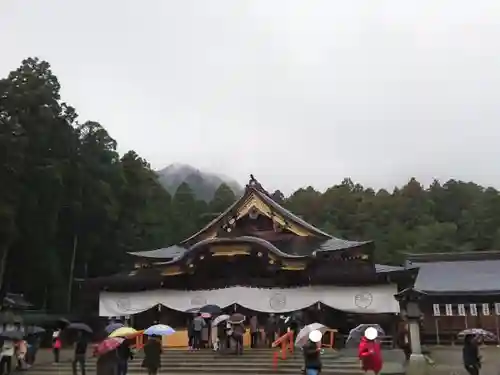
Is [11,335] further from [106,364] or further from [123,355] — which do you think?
[106,364]

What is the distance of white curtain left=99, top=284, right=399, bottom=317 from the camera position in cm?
2203

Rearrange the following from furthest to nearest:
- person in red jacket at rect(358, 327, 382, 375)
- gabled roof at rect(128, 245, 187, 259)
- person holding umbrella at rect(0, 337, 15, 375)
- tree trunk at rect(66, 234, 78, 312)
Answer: tree trunk at rect(66, 234, 78, 312) < gabled roof at rect(128, 245, 187, 259) < person holding umbrella at rect(0, 337, 15, 375) < person in red jacket at rect(358, 327, 382, 375)

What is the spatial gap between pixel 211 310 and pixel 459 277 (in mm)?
12936

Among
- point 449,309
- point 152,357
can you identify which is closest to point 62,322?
point 152,357

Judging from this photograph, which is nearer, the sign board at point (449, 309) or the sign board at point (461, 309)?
the sign board at point (461, 309)

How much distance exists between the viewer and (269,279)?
929 inches

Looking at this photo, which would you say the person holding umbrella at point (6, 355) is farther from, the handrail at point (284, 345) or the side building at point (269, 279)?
the side building at point (269, 279)

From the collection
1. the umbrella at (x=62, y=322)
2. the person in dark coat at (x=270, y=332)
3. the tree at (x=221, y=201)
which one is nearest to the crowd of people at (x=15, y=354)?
the umbrella at (x=62, y=322)

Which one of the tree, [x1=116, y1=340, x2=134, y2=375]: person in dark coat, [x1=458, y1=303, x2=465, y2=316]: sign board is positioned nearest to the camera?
[x1=116, y1=340, x2=134, y2=375]: person in dark coat

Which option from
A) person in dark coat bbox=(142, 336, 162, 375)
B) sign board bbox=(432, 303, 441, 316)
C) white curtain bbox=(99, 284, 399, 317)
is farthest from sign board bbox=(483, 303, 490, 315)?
person in dark coat bbox=(142, 336, 162, 375)

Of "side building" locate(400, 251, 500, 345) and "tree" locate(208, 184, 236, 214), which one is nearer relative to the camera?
"side building" locate(400, 251, 500, 345)

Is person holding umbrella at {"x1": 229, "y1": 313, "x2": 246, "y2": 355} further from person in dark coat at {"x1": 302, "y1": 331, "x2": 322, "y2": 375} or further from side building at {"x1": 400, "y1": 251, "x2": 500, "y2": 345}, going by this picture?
side building at {"x1": 400, "y1": 251, "x2": 500, "y2": 345}

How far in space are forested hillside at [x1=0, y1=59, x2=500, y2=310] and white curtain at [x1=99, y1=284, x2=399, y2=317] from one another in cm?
561

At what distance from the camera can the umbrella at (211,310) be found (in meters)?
21.6
